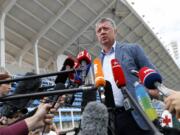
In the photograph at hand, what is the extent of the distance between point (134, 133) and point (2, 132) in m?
0.94

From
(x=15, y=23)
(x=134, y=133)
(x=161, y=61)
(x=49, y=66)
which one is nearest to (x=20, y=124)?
(x=134, y=133)

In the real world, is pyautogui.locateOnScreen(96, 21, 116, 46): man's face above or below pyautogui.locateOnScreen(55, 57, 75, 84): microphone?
above

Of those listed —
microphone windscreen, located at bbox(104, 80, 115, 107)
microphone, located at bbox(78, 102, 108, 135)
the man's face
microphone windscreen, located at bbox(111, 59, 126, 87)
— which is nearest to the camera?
microphone, located at bbox(78, 102, 108, 135)

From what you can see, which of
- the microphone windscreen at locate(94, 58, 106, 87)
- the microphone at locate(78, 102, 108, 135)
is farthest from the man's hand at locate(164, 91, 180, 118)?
the microphone windscreen at locate(94, 58, 106, 87)

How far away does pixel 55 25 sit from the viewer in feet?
39.9

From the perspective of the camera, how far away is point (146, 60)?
2.29 m

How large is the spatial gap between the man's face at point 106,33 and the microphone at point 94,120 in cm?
108

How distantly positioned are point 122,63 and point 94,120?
3.16 feet

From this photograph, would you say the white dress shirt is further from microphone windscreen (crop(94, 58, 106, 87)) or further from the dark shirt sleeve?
the dark shirt sleeve

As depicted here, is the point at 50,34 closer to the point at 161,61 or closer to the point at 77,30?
the point at 77,30

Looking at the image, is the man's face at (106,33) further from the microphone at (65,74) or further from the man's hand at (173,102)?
the man's hand at (173,102)

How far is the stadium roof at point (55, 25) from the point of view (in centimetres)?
1102

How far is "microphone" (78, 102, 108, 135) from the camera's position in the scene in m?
1.37

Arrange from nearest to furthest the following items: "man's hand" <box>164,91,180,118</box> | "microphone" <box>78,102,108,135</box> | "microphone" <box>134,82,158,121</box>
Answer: "man's hand" <box>164,91,180,118</box>
"microphone" <box>78,102,108,135</box>
"microphone" <box>134,82,158,121</box>
